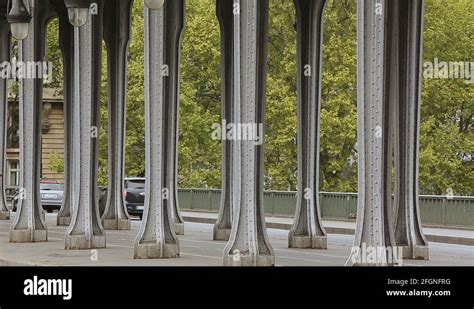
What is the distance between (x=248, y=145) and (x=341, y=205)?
26177 millimetres

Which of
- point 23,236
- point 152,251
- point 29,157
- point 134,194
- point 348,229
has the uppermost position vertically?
point 29,157

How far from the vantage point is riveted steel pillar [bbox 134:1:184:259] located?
2622 centimetres

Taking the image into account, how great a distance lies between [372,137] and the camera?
21375 millimetres

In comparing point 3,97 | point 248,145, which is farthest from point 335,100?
point 248,145

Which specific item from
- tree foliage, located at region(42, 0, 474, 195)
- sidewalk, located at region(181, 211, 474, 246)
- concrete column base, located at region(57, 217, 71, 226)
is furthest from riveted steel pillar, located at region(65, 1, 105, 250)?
tree foliage, located at region(42, 0, 474, 195)

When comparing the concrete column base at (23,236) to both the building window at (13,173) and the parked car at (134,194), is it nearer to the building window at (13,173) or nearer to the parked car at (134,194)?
the parked car at (134,194)

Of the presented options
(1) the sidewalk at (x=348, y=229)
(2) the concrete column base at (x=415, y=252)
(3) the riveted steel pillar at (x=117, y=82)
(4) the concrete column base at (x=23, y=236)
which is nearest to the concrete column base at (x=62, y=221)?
(3) the riveted steel pillar at (x=117, y=82)

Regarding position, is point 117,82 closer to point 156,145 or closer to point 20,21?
point 20,21

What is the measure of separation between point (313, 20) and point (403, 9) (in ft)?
13.4

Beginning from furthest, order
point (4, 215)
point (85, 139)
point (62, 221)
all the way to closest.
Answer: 1. point (4, 215)
2. point (62, 221)
3. point (85, 139)

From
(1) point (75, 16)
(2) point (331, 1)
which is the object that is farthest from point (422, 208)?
(1) point (75, 16)

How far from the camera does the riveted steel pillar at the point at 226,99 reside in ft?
114

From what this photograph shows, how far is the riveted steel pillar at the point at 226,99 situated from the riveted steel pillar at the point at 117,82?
5.64m
